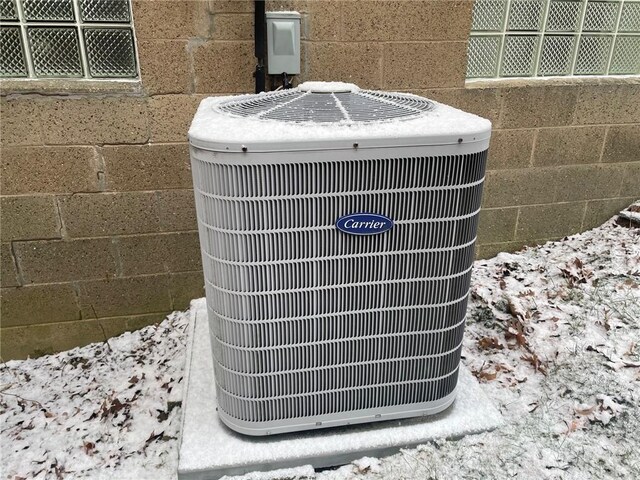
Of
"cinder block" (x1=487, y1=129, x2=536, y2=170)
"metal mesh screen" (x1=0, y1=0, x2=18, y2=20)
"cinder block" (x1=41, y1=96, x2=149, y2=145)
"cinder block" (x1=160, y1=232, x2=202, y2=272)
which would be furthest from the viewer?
"cinder block" (x1=487, y1=129, x2=536, y2=170)

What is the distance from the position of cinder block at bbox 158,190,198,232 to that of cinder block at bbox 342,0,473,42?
129 cm

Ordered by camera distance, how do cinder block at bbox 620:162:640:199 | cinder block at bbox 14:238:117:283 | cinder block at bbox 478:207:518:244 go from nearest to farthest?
cinder block at bbox 14:238:117:283 < cinder block at bbox 478:207:518:244 < cinder block at bbox 620:162:640:199

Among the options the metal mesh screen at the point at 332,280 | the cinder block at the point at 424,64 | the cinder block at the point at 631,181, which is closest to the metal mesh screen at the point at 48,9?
the metal mesh screen at the point at 332,280

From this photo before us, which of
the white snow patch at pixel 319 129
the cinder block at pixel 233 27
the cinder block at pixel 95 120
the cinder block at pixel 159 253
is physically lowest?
the cinder block at pixel 159 253

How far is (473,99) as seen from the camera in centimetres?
301

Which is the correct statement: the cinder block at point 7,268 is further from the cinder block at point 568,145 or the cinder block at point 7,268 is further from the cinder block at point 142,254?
the cinder block at point 568,145

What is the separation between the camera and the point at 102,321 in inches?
119

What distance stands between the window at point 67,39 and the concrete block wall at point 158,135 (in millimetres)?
113

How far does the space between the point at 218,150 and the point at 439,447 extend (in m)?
1.40

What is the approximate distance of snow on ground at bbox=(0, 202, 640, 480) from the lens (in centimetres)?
186

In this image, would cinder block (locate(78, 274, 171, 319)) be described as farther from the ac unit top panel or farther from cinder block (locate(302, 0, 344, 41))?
cinder block (locate(302, 0, 344, 41))

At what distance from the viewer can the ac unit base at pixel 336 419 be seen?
1.82 m

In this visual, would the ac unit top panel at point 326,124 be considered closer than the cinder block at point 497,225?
Yes

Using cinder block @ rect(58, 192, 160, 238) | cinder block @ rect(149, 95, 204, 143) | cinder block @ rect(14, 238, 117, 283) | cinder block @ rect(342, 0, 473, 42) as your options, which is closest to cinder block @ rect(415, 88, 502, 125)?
cinder block @ rect(342, 0, 473, 42)
